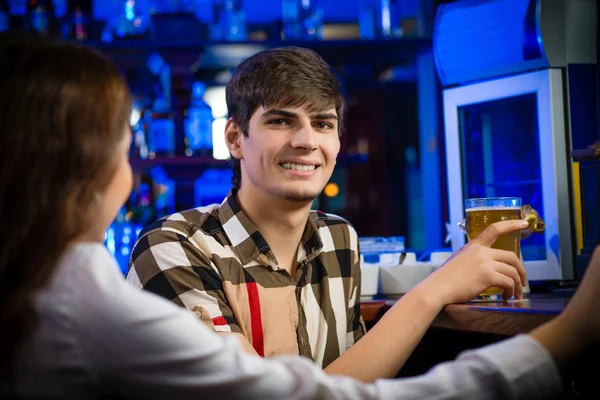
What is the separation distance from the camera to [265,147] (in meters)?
1.88

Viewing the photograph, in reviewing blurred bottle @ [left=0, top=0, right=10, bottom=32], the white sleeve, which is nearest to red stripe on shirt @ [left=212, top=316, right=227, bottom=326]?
the white sleeve

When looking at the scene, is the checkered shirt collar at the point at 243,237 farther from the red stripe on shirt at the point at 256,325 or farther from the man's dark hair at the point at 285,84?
the man's dark hair at the point at 285,84

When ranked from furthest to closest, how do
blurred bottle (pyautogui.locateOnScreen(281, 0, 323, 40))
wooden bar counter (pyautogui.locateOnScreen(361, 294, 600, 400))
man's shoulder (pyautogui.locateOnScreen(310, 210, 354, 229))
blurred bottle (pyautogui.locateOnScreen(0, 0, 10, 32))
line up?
blurred bottle (pyautogui.locateOnScreen(0, 0, 10, 32))
blurred bottle (pyautogui.locateOnScreen(281, 0, 323, 40))
man's shoulder (pyautogui.locateOnScreen(310, 210, 354, 229))
wooden bar counter (pyautogui.locateOnScreen(361, 294, 600, 400))

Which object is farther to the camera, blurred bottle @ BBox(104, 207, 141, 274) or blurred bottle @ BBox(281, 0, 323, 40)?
blurred bottle @ BBox(281, 0, 323, 40)

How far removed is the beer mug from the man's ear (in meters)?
0.63

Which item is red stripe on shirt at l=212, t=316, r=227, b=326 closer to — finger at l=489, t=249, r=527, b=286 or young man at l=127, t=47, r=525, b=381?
young man at l=127, t=47, r=525, b=381

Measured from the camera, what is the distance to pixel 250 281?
1.76 m

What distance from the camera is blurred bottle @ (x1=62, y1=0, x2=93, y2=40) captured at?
3506 millimetres

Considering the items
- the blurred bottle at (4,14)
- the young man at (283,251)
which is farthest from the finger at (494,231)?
the blurred bottle at (4,14)

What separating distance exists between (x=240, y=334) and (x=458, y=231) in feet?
4.15

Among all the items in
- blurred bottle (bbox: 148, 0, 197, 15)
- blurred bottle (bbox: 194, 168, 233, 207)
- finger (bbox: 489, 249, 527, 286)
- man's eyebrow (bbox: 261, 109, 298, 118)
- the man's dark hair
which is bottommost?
finger (bbox: 489, 249, 527, 286)

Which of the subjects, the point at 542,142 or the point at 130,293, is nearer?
the point at 130,293

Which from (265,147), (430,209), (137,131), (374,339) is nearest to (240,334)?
(374,339)

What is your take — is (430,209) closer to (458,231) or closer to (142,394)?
(458,231)
